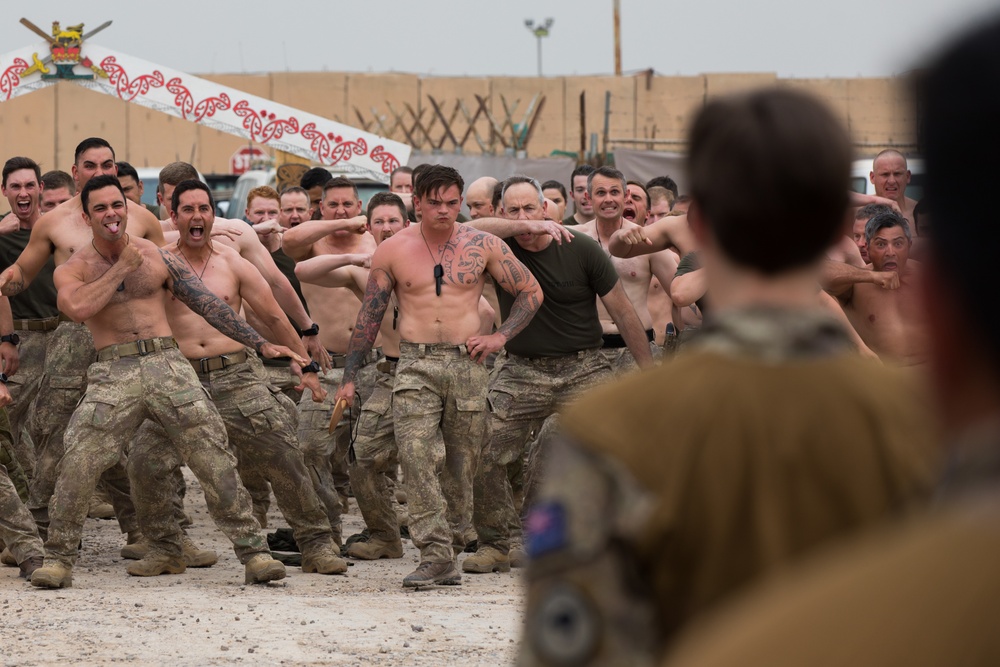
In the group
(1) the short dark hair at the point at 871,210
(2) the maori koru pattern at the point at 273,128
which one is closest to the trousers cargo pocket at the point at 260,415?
(1) the short dark hair at the point at 871,210

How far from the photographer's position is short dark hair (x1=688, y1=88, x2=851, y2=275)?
170 cm

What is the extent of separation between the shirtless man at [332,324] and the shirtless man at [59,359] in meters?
1.12

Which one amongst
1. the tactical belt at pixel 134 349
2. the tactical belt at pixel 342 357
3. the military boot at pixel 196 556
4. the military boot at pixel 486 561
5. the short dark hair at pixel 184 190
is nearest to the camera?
the tactical belt at pixel 134 349

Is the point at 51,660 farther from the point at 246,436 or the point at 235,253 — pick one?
the point at 235,253

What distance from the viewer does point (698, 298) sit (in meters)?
7.52

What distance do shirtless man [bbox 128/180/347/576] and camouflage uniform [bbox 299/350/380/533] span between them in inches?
26.9

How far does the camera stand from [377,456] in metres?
8.36

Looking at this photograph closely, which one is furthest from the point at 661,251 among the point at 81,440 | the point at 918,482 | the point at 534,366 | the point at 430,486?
the point at 918,482

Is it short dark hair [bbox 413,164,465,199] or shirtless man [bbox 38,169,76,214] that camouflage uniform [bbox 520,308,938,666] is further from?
shirtless man [bbox 38,169,76,214]

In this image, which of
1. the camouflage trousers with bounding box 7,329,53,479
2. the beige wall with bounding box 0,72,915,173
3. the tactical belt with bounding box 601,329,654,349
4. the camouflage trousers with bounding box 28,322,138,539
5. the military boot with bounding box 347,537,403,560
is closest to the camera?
the military boot with bounding box 347,537,403,560

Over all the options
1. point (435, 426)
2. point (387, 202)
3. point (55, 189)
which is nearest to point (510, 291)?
point (435, 426)

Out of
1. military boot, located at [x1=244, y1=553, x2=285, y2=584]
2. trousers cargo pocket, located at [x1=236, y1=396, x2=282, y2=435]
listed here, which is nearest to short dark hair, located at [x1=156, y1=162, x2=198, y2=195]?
trousers cargo pocket, located at [x1=236, y1=396, x2=282, y2=435]

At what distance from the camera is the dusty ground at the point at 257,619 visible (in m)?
6.05

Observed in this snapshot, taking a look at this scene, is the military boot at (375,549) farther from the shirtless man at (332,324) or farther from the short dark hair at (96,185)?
the short dark hair at (96,185)
